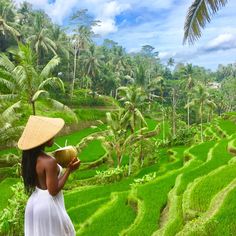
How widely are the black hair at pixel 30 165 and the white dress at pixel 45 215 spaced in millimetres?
75

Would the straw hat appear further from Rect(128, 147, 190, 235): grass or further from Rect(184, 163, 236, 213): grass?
Rect(184, 163, 236, 213): grass

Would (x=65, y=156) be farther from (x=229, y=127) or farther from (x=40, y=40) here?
(x=40, y=40)

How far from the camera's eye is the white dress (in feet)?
10.7

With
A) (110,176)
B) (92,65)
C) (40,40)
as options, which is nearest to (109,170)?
(110,176)

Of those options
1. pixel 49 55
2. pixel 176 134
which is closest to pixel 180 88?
pixel 49 55

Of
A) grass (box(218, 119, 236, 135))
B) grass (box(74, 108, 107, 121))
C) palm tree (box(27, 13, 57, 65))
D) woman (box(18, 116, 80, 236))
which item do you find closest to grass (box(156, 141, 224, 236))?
woman (box(18, 116, 80, 236))

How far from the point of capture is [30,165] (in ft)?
10.9

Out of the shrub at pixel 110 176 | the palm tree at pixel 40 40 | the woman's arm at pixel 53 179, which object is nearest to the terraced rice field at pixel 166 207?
the shrub at pixel 110 176

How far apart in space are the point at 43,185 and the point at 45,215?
0.23 metres

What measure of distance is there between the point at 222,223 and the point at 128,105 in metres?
15.5

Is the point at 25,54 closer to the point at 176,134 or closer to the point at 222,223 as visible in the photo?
the point at 222,223

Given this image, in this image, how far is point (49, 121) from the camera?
3520 mm

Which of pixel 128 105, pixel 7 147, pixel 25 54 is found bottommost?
pixel 7 147

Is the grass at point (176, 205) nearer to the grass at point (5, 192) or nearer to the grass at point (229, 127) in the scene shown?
the grass at point (5, 192)
